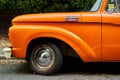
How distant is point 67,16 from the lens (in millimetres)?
8859

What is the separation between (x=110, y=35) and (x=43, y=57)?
4.88ft

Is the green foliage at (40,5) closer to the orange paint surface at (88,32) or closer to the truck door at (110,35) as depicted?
the orange paint surface at (88,32)

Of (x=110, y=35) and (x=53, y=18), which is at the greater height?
(x=53, y=18)

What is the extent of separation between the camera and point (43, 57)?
9109 mm

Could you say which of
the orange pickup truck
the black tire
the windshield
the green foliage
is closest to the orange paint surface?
the orange pickup truck

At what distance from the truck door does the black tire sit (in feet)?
3.18

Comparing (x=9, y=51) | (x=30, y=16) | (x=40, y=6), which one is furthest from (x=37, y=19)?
(x=40, y=6)

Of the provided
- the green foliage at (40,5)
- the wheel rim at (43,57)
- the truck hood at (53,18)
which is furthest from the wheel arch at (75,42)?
the green foliage at (40,5)

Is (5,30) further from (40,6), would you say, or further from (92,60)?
(92,60)

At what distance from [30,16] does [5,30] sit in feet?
18.0

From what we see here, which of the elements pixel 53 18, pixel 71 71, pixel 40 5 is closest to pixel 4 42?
pixel 40 5

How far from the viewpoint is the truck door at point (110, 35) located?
866 cm

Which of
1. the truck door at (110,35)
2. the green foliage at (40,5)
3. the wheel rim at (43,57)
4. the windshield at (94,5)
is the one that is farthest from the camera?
the green foliage at (40,5)

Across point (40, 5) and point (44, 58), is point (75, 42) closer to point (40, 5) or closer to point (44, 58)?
point (44, 58)
